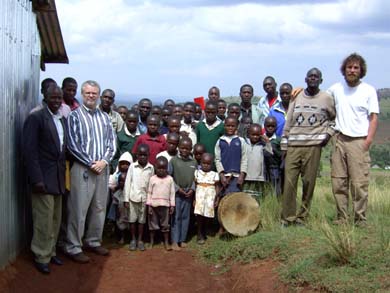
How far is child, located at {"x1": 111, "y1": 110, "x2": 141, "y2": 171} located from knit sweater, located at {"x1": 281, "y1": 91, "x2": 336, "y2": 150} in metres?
2.48

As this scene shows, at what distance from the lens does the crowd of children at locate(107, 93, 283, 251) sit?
A: 8188mm

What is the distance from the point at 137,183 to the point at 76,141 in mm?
1287

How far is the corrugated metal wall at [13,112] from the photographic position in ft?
20.9

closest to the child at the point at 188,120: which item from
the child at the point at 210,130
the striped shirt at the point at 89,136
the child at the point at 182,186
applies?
the child at the point at 210,130

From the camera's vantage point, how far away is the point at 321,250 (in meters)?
6.58

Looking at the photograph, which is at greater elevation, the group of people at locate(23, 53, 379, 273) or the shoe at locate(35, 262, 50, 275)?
the group of people at locate(23, 53, 379, 273)

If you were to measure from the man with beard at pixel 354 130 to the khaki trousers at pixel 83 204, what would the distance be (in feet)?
10.6

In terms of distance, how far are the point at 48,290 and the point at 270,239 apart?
2.91m

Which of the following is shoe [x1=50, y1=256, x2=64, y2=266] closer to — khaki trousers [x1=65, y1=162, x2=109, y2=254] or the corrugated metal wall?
khaki trousers [x1=65, y1=162, x2=109, y2=254]

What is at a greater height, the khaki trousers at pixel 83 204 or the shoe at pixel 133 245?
the khaki trousers at pixel 83 204

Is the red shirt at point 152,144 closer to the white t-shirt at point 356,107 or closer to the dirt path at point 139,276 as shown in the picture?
the dirt path at point 139,276

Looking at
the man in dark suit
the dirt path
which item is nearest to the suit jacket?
the man in dark suit

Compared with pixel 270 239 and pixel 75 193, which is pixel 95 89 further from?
pixel 270 239

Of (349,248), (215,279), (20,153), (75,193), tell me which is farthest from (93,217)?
(349,248)
